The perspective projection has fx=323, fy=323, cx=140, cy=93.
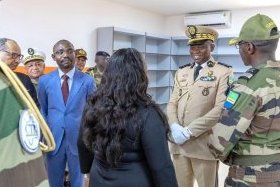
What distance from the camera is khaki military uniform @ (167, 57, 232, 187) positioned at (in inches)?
92.5

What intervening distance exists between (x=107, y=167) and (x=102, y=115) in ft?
0.83

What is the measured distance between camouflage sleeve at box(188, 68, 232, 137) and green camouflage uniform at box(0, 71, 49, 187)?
1.83 m

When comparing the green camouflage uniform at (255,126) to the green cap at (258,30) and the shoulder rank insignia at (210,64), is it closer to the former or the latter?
the green cap at (258,30)

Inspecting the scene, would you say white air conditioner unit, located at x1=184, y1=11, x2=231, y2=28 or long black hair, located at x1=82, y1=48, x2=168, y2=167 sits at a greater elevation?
white air conditioner unit, located at x1=184, y1=11, x2=231, y2=28

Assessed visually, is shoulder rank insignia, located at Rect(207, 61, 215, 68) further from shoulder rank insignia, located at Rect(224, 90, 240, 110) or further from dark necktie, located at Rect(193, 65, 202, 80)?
shoulder rank insignia, located at Rect(224, 90, 240, 110)

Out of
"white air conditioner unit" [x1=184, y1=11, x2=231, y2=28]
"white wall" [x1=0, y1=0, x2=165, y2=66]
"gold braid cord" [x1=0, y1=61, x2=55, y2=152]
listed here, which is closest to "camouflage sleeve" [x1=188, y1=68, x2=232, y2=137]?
"gold braid cord" [x1=0, y1=61, x2=55, y2=152]

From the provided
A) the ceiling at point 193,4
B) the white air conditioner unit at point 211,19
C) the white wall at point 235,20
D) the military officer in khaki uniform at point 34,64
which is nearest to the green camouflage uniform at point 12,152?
the military officer in khaki uniform at point 34,64

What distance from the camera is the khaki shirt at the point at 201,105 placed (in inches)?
92.0

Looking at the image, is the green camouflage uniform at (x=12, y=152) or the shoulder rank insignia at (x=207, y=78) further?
the shoulder rank insignia at (x=207, y=78)

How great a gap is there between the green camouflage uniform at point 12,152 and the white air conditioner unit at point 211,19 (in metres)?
7.21

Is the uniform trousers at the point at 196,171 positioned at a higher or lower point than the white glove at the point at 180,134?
lower

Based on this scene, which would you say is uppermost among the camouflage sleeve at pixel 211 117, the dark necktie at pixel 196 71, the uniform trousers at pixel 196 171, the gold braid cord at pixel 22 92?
the dark necktie at pixel 196 71

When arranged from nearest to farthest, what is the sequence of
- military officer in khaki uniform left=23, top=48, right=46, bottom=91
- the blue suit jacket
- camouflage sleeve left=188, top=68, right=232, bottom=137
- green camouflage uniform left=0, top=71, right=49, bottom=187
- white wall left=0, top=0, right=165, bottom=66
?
green camouflage uniform left=0, top=71, right=49, bottom=187 < camouflage sleeve left=188, top=68, right=232, bottom=137 < the blue suit jacket < military officer in khaki uniform left=23, top=48, right=46, bottom=91 < white wall left=0, top=0, right=165, bottom=66

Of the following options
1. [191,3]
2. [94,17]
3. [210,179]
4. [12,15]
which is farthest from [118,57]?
[191,3]
